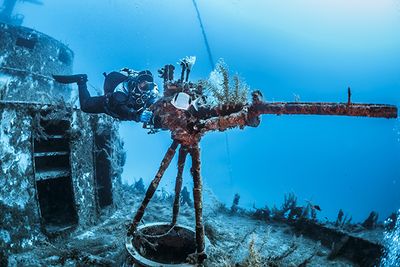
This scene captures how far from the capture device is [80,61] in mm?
124188

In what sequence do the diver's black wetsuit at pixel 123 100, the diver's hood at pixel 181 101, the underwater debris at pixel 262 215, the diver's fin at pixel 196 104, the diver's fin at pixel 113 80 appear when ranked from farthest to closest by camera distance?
the underwater debris at pixel 262 215 → the diver's fin at pixel 113 80 → the diver's black wetsuit at pixel 123 100 → the diver's fin at pixel 196 104 → the diver's hood at pixel 181 101

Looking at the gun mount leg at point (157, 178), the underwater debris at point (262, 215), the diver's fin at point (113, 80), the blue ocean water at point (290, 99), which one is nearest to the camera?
the gun mount leg at point (157, 178)

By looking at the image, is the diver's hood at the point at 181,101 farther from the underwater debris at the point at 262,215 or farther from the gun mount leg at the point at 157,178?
the underwater debris at the point at 262,215

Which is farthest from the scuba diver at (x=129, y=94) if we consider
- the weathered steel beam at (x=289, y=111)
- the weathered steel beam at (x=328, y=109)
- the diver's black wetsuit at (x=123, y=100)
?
the weathered steel beam at (x=328, y=109)

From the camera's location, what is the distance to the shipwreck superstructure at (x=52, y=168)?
158 inches

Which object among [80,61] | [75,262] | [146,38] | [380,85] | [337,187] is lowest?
[337,187]

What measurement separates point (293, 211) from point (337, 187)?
107804 mm

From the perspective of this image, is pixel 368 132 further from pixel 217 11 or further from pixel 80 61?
pixel 80 61

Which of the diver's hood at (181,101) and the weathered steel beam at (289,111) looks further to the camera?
the diver's hood at (181,101)

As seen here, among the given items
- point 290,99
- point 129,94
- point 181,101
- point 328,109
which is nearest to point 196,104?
point 181,101

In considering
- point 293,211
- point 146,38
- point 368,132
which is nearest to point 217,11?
point 146,38

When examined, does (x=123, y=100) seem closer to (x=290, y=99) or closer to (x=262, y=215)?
(x=262, y=215)

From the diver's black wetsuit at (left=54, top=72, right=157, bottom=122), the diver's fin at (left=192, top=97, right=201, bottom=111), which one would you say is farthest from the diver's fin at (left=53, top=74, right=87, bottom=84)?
the diver's fin at (left=192, top=97, right=201, bottom=111)

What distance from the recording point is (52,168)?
502 centimetres
